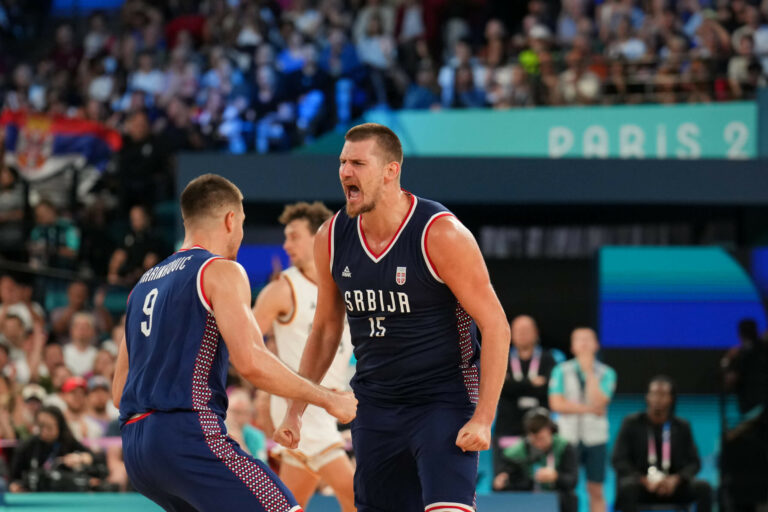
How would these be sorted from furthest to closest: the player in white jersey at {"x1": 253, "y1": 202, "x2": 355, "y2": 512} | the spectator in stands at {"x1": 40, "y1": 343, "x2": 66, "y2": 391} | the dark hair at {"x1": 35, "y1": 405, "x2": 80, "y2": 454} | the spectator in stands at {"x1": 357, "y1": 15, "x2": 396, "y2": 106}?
the spectator in stands at {"x1": 357, "y1": 15, "x2": 396, "y2": 106}
the spectator in stands at {"x1": 40, "y1": 343, "x2": 66, "y2": 391}
the dark hair at {"x1": 35, "y1": 405, "x2": 80, "y2": 454}
the player in white jersey at {"x1": 253, "y1": 202, "x2": 355, "y2": 512}

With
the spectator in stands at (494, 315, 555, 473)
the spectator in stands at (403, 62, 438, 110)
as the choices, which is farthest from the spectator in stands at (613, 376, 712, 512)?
the spectator in stands at (403, 62, 438, 110)

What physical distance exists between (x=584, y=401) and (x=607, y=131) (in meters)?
4.78

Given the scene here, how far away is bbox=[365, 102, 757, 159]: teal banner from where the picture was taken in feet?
48.2

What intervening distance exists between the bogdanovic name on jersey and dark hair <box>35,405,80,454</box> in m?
6.20

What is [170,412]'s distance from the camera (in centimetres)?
468

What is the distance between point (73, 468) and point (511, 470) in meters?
3.95

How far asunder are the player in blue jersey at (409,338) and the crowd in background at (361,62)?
33.2 feet

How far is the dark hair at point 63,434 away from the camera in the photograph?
10703 millimetres

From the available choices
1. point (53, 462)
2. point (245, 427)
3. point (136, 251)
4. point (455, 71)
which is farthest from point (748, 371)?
point (136, 251)

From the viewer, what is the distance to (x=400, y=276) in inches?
205

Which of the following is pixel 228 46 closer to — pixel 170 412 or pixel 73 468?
pixel 73 468

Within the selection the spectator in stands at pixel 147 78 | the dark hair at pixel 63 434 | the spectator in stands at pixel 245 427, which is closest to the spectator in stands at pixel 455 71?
the spectator in stands at pixel 147 78

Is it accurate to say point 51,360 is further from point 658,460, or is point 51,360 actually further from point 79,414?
point 658,460

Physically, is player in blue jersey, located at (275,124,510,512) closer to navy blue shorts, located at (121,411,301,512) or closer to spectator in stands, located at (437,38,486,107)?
navy blue shorts, located at (121,411,301,512)
